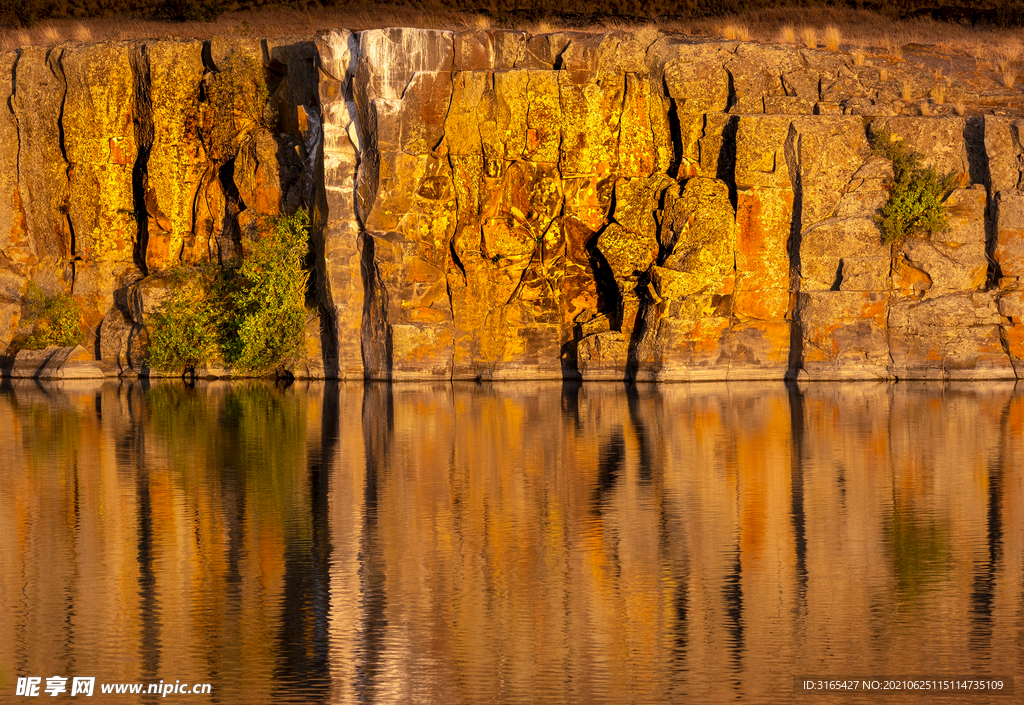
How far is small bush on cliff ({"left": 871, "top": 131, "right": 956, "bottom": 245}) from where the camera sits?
3080 cm

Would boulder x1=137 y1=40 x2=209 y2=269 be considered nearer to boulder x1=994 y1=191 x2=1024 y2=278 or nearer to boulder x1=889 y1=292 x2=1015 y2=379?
boulder x1=889 y1=292 x2=1015 y2=379

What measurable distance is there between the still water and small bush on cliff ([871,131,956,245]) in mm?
10387

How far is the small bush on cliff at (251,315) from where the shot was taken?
3262 centimetres

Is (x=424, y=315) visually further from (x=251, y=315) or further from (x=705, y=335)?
(x=705, y=335)

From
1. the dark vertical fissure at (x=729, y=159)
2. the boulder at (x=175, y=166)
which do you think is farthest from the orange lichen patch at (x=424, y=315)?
the dark vertical fissure at (x=729, y=159)

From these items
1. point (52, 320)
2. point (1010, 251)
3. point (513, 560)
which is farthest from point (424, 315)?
point (513, 560)

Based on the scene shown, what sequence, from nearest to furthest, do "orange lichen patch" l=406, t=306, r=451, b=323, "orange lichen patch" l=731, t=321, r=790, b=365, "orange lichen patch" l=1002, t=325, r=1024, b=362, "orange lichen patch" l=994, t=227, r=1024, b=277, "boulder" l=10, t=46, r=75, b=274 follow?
"orange lichen patch" l=1002, t=325, r=1024, b=362 < "orange lichen patch" l=994, t=227, r=1024, b=277 < "orange lichen patch" l=731, t=321, r=790, b=365 < "orange lichen patch" l=406, t=306, r=451, b=323 < "boulder" l=10, t=46, r=75, b=274

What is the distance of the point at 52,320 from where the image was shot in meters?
34.7

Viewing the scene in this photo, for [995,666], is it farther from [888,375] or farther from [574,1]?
[574,1]

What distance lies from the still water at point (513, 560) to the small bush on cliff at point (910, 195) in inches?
409

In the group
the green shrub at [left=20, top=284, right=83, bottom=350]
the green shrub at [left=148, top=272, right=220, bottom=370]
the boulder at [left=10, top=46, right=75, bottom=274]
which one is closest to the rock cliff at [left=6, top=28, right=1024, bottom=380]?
the green shrub at [left=148, top=272, right=220, bottom=370]

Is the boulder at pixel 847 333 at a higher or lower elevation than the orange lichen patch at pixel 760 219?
→ lower

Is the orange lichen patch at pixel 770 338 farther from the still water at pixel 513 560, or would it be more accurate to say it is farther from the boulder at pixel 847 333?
the still water at pixel 513 560

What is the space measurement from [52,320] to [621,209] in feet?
50.0
